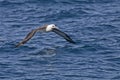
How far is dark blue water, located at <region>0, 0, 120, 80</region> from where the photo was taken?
27562mm

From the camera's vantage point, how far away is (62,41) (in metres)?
32.0

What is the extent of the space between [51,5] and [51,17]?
2.20 meters

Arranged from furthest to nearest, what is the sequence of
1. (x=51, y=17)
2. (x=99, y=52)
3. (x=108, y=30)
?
(x=51, y=17) < (x=108, y=30) < (x=99, y=52)

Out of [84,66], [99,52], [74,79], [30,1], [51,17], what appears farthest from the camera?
[30,1]

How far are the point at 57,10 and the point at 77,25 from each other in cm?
304

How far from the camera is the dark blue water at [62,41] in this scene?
27562 millimetres

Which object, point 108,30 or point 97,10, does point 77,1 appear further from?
point 108,30

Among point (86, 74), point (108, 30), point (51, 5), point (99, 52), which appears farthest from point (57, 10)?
point (86, 74)

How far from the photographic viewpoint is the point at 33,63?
28594 millimetres

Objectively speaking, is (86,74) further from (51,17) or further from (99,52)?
(51,17)

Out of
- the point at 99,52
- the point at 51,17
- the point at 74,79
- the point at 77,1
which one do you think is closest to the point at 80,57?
the point at 99,52

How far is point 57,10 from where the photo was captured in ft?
120

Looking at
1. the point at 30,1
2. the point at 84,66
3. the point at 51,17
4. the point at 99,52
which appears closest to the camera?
the point at 84,66

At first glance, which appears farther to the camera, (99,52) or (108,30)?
(108,30)
